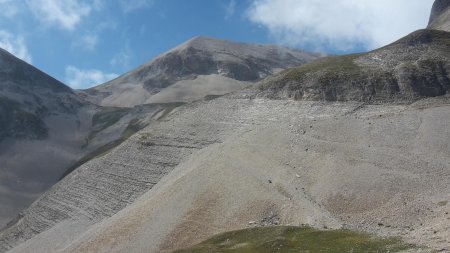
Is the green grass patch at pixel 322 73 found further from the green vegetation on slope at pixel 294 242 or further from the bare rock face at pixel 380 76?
the green vegetation on slope at pixel 294 242

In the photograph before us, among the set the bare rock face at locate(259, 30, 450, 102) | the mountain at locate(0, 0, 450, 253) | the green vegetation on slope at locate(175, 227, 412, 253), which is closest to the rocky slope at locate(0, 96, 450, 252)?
A: the mountain at locate(0, 0, 450, 253)

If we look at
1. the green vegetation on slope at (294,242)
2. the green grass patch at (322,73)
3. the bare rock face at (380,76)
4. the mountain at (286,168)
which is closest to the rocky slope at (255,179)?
the mountain at (286,168)

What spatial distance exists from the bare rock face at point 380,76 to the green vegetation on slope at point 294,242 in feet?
137

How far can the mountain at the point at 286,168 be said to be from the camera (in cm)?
6812

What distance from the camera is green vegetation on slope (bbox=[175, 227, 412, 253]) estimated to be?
4916 cm

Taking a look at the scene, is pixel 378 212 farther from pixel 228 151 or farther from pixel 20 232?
pixel 20 232

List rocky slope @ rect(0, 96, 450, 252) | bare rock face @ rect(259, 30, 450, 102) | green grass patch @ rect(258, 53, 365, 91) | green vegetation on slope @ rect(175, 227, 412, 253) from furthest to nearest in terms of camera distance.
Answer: green grass patch @ rect(258, 53, 365, 91)
bare rock face @ rect(259, 30, 450, 102)
rocky slope @ rect(0, 96, 450, 252)
green vegetation on slope @ rect(175, 227, 412, 253)

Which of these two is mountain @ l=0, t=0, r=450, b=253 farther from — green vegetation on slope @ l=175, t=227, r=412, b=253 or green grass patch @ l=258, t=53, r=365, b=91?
green vegetation on slope @ l=175, t=227, r=412, b=253

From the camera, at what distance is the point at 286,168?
8069 centimetres

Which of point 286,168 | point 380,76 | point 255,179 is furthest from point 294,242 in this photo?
point 380,76

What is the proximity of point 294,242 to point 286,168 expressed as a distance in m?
24.0

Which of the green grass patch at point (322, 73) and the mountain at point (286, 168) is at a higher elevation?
the green grass patch at point (322, 73)

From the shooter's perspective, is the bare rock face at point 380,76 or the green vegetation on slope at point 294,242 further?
the bare rock face at point 380,76

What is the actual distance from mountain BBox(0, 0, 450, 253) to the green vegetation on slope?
2.65 m
